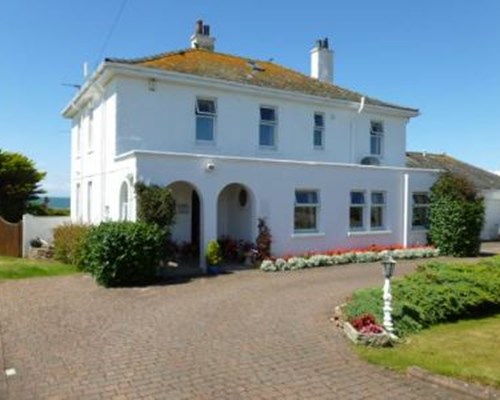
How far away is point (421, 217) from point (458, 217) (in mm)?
2035

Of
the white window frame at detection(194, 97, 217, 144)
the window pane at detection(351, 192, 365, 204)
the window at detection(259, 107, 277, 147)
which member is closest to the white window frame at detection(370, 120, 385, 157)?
the window pane at detection(351, 192, 365, 204)

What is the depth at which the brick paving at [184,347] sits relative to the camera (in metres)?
6.08

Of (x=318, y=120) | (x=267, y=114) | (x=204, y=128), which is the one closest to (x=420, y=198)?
(x=318, y=120)

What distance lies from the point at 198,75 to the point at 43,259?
8.79 meters

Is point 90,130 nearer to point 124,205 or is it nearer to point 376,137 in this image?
point 124,205

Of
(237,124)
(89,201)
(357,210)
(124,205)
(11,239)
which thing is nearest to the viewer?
(124,205)

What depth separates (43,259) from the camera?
1872cm

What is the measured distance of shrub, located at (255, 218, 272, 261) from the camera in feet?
55.1

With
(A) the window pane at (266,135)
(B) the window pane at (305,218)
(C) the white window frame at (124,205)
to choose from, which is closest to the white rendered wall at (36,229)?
(C) the white window frame at (124,205)

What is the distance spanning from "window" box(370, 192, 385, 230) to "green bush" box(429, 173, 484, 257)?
2276mm

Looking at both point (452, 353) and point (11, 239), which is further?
point (11, 239)

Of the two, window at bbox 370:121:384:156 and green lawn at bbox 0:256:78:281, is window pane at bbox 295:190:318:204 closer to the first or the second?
window at bbox 370:121:384:156

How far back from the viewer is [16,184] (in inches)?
1031

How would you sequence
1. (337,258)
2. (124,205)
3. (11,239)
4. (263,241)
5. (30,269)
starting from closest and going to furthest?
(30,269) < (124,205) < (263,241) < (337,258) < (11,239)
